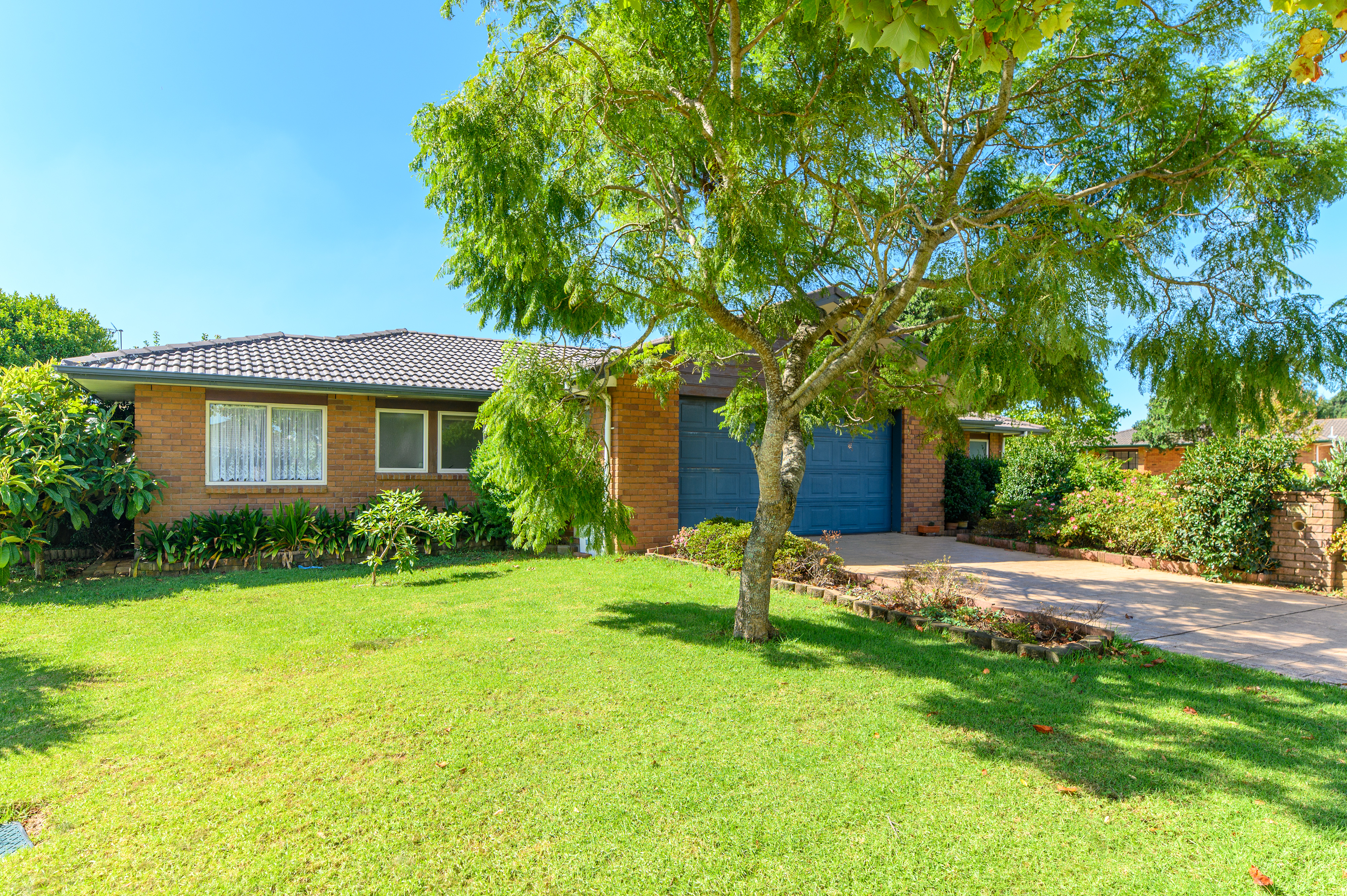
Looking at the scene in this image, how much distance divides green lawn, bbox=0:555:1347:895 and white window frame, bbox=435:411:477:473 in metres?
6.78

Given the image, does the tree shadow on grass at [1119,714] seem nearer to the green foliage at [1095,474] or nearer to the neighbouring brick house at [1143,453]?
the green foliage at [1095,474]

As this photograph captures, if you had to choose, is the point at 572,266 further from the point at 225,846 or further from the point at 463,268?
the point at 225,846

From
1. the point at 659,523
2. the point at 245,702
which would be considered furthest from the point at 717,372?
the point at 245,702

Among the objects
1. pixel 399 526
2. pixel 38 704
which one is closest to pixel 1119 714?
pixel 38 704

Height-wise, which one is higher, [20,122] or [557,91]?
[20,122]

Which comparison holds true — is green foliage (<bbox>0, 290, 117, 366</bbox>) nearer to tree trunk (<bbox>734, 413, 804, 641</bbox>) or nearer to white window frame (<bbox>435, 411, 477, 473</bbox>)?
white window frame (<bbox>435, 411, 477, 473</bbox>)

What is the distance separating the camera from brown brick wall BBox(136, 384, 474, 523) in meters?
11.0

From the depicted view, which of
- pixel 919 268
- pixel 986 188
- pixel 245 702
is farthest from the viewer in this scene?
pixel 986 188

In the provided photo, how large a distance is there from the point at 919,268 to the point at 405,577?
8.05 m

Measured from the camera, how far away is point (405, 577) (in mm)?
9812

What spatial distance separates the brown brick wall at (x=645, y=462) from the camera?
11750mm

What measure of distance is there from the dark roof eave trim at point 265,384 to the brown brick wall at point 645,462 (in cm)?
238

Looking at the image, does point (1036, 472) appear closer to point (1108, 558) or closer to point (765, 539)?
point (1108, 558)

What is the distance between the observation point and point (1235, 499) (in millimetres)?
9508
